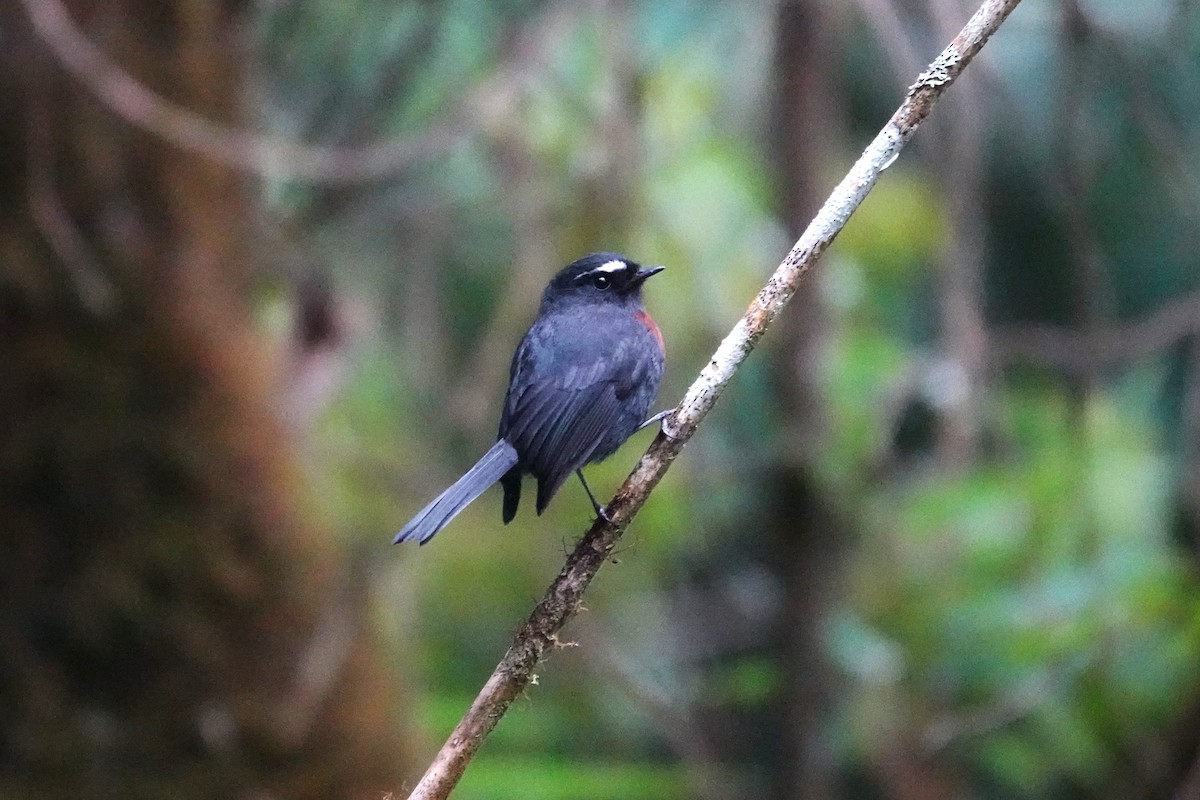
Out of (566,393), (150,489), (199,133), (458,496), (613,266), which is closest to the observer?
(458,496)

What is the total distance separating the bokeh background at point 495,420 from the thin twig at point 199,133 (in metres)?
0.02

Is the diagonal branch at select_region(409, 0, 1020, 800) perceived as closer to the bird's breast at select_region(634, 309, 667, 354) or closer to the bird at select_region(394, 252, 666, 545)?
the bird at select_region(394, 252, 666, 545)

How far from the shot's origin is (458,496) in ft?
7.91

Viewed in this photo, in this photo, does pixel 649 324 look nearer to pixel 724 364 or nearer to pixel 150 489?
pixel 724 364

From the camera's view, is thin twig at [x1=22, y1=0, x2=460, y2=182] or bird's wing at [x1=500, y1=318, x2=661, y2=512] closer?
bird's wing at [x1=500, y1=318, x2=661, y2=512]

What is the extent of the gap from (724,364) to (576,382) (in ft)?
3.47

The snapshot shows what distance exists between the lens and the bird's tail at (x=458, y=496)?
2203mm

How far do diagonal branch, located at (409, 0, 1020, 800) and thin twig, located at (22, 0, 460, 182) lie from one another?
72.1 inches

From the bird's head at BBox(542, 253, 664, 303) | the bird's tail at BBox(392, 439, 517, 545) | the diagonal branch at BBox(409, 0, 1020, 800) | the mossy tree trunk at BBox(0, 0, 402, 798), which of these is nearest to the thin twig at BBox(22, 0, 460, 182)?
the mossy tree trunk at BBox(0, 0, 402, 798)

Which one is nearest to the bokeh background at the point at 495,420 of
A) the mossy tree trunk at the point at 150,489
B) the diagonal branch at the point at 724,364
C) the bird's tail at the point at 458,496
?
the mossy tree trunk at the point at 150,489

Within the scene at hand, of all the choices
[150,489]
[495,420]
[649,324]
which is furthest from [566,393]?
[495,420]

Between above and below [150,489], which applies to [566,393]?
below

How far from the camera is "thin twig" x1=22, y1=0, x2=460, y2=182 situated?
10.6ft

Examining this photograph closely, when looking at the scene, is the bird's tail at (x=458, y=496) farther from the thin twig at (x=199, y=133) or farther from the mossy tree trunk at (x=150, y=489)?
the mossy tree trunk at (x=150, y=489)
